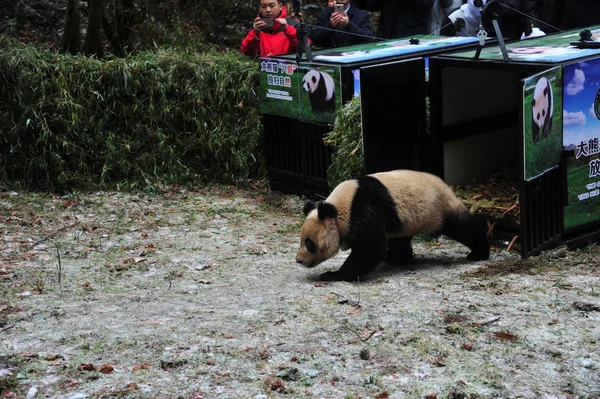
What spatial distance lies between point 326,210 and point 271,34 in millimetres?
4424

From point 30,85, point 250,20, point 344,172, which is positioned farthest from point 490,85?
point 250,20

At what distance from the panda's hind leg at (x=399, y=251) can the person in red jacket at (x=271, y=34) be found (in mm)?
3784

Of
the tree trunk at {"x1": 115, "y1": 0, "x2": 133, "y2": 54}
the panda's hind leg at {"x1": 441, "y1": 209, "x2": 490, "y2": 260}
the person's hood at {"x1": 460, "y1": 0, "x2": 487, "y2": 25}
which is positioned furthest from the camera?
the tree trunk at {"x1": 115, "y1": 0, "x2": 133, "y2": 54}

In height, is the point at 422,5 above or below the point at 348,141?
above

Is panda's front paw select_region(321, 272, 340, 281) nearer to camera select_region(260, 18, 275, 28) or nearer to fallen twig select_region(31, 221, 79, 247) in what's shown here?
fallen twig select_region(31, 221, 79, 247)

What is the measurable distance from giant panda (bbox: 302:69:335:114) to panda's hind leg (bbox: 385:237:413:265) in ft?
6.97

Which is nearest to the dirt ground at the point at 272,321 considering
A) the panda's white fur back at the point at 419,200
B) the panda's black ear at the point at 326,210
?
the panda's white fur back at the point at 419,200

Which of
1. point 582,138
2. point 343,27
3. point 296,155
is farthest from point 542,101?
point 343,27

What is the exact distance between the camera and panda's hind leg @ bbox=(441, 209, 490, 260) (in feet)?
23.5

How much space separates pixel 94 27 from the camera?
1193 cm

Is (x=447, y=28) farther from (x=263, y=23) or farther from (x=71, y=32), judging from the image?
(x=71, y=32)

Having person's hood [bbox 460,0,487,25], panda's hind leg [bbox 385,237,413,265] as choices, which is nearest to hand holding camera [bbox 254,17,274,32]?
person's hood [bbox 460,0,487,25]

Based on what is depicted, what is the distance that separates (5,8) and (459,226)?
10.9 m

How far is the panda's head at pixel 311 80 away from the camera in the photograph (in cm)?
906
